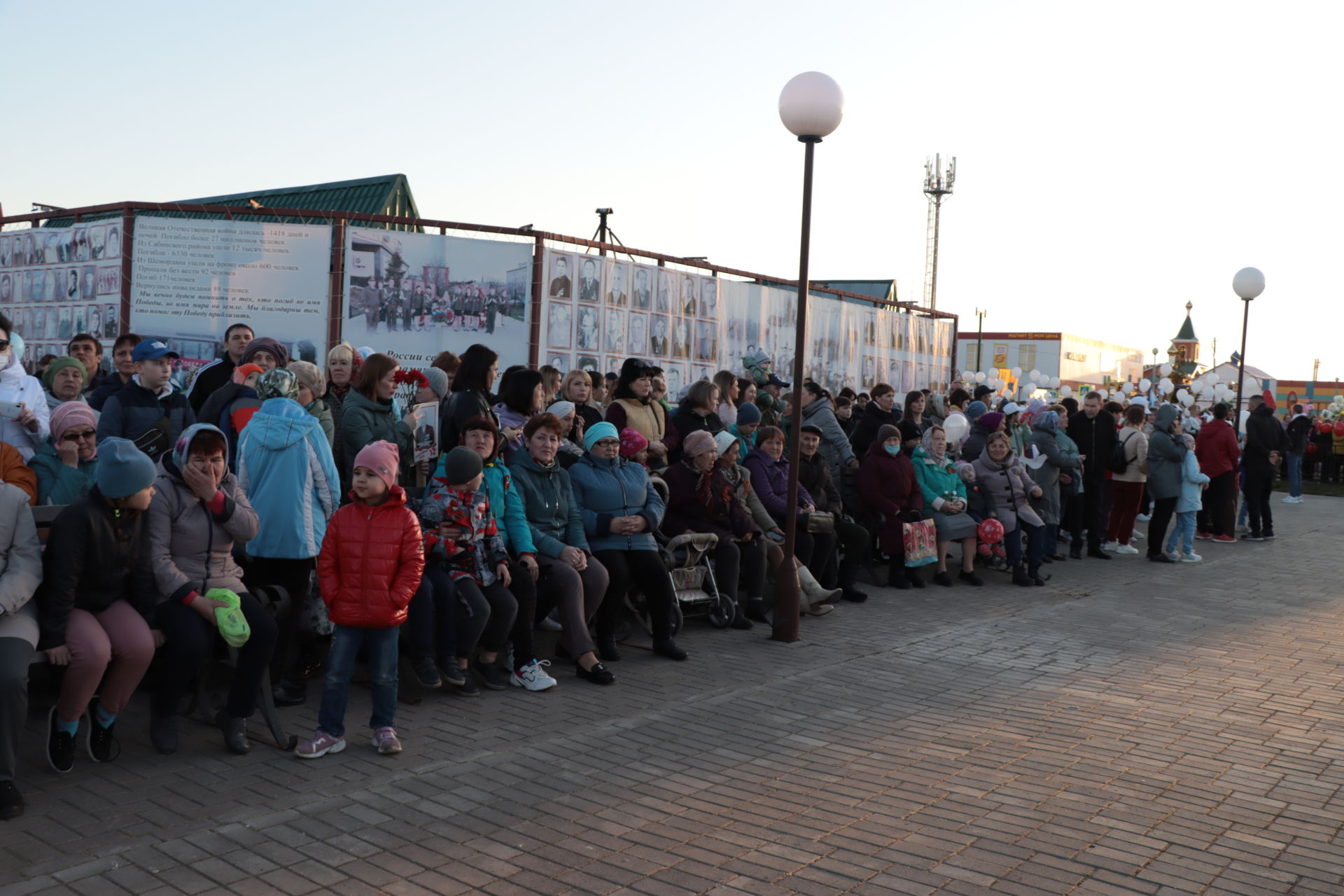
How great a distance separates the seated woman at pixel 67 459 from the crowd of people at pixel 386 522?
0.05ft

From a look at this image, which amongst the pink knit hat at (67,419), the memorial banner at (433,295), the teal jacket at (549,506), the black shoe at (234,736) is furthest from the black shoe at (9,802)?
the memorial banner at (433,295)

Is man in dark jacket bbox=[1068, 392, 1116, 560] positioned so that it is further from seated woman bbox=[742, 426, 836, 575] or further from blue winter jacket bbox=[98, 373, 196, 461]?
blue winter jacket bbox=[98, 373, 196, 461]

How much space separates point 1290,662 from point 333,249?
10.7 m

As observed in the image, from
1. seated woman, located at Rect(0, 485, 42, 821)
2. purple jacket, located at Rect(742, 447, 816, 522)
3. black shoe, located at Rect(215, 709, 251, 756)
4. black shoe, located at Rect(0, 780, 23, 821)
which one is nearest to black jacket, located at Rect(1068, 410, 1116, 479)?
purple jacket, located at Rect(742, 447, 816, 522)

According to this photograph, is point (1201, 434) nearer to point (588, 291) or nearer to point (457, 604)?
point (588, 291)

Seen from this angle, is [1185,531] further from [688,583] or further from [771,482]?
[688,583]

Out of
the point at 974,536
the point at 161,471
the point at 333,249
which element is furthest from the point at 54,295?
the point at 974,536

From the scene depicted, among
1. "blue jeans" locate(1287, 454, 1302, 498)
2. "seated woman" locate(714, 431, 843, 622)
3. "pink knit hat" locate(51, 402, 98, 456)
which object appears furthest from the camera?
"blue jeans" locate(1287, 454, 1302, 498)

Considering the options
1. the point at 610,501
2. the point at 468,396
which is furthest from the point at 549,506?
the point at 468,396

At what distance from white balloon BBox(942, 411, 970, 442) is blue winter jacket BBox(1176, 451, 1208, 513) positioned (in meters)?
3.56

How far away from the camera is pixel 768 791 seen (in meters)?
5.30

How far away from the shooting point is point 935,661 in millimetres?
8266

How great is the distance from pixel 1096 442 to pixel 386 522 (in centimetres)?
1141

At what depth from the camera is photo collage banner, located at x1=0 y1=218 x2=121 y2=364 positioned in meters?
13.4
